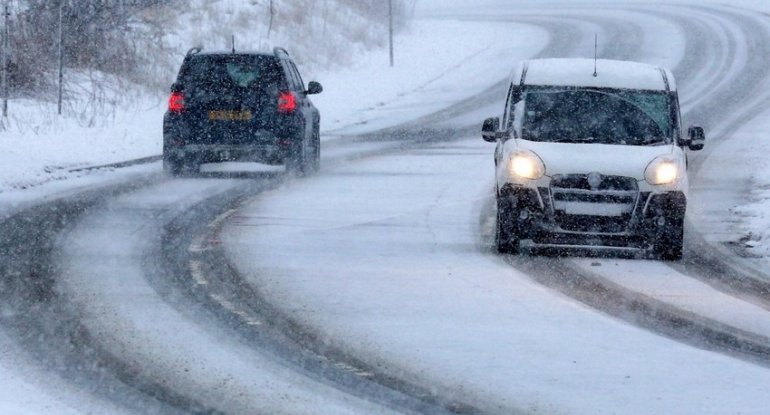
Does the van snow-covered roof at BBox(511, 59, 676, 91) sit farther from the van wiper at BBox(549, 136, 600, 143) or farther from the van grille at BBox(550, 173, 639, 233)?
the van grille at BBox(550, 173, 639, 233)

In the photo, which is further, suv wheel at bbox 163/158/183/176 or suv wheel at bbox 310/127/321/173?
suv wheel at bbox 310/127/321/173

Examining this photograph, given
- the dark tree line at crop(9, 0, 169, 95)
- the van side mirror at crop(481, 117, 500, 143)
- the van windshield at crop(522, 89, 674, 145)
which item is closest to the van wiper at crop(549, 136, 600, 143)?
the van windshield at crop(522, 89, 674, 145)

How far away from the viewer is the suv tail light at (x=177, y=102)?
20734 mm

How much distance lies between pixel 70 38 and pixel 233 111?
40.6ft

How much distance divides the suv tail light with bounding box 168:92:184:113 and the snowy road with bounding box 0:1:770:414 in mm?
1247

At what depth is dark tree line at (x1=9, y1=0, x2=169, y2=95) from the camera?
2942cm

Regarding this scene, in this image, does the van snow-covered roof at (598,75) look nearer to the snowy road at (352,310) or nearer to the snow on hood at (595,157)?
the snow on hood at (595,157)

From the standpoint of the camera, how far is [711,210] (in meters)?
18.6

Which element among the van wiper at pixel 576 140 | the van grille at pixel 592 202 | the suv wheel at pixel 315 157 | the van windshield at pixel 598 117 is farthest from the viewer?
the suv wheel at pixel 315 157

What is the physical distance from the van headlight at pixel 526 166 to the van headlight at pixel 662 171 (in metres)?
0.93

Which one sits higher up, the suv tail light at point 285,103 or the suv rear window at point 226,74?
the suv rear window at point 226,74

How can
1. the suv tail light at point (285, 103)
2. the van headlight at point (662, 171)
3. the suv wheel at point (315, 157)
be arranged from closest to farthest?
the van headlight at point (662, 171)
the suv tail light at point (285, 103)
the suv wheel at point (315, 157)

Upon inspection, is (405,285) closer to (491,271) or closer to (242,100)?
(491,271)

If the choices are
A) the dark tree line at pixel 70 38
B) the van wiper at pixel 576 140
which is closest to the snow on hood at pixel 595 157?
the van wiper at pixel 576 140
